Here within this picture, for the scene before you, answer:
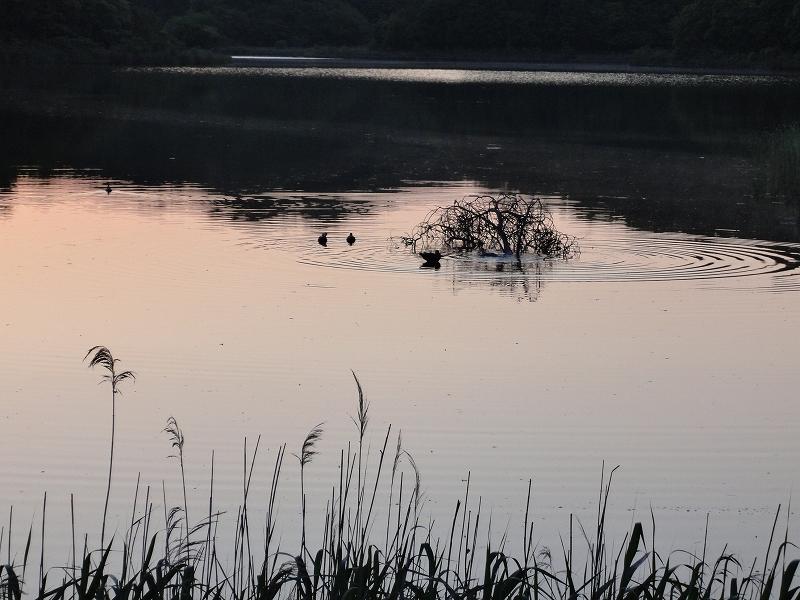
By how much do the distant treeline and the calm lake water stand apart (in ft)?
168

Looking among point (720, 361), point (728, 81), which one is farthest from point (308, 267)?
point (728, 81)

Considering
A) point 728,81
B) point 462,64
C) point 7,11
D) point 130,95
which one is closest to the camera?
point 130,95

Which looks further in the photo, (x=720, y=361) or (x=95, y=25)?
(x=95, y=25)

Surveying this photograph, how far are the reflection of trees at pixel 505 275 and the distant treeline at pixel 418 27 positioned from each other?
5626 cm

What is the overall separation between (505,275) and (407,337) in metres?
3.16

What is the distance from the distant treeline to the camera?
8150 centimetres

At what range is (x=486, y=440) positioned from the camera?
829 cm

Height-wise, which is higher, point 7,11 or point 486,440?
point 7,11

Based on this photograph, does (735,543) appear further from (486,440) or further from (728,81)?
(728,81)

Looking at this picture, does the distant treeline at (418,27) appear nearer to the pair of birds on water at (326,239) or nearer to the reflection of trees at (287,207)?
the reflection of trees at (287,207)

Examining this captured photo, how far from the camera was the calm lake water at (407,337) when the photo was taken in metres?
7.52

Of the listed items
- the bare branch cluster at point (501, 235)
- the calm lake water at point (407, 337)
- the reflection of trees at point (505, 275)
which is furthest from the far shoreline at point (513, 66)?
the reflection of trees at point (505, 275)

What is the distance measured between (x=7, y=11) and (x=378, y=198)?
6412 cm

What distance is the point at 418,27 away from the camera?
112 metres
